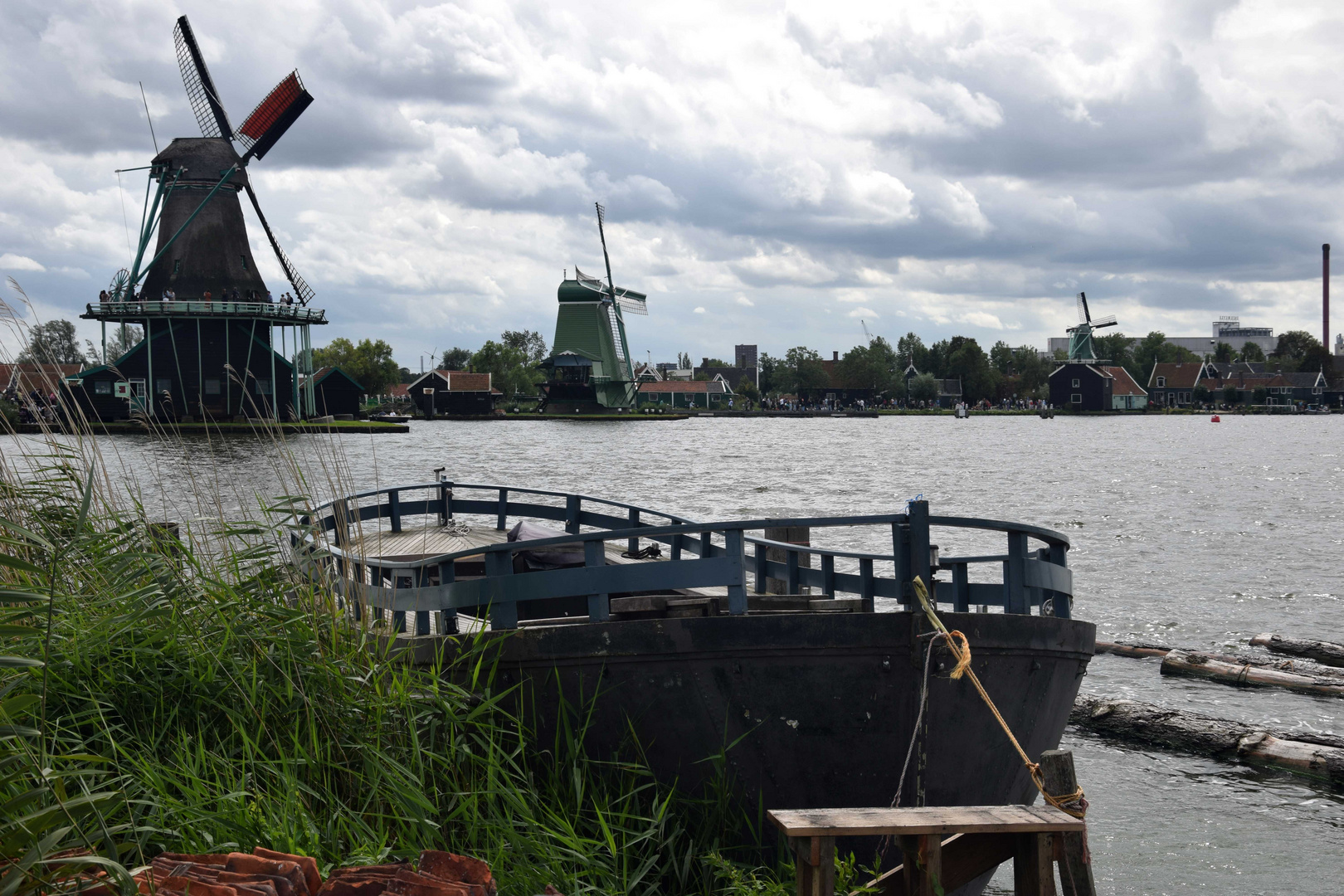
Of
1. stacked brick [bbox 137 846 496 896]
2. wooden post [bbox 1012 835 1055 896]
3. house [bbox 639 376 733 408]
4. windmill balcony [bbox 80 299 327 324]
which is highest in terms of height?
windmill balcony [bbox 80 299 327 324]

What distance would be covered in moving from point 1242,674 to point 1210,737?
2435mm

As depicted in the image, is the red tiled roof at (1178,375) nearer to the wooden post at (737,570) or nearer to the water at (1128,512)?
the water at (1128,512)

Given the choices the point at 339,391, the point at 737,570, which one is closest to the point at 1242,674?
the point at 737,570

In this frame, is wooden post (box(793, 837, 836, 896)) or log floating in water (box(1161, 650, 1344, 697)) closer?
wooden post (box(793, 837, 836, 896))

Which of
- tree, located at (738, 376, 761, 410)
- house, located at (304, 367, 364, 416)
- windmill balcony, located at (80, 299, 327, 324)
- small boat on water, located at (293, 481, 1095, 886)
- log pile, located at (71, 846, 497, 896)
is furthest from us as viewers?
tree, located at (738, 376, 761, 410)

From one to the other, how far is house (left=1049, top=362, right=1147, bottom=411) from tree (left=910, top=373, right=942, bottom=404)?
23.6 metres

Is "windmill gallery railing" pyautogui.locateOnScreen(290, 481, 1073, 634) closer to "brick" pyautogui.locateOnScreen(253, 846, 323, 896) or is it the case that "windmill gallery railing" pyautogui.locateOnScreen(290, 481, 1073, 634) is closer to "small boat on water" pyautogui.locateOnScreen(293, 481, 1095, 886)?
"small boat on water" pyautogui.locateOnScreen(293, 481, 1095, 886)

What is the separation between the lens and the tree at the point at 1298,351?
515 ft

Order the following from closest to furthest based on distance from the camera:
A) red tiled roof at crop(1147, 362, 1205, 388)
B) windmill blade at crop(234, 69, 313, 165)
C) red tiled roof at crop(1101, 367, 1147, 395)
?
windmill blade at crop(234, 69, 313, 165), red tiled roof at crop(1101, 367, 1147, 395), red tiled roof at crop(1147, 362, 1205, 388)

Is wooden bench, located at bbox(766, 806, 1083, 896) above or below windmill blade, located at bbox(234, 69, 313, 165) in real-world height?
below

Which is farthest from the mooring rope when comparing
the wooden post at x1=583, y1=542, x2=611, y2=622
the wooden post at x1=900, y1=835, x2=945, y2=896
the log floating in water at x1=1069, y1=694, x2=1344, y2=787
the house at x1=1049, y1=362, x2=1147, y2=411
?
the house at x1=1049, y1=362, x2=1147, y2=411

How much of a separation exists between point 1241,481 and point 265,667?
4711cm

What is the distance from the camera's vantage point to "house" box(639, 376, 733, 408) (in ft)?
474

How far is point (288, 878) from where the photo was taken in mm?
3762
